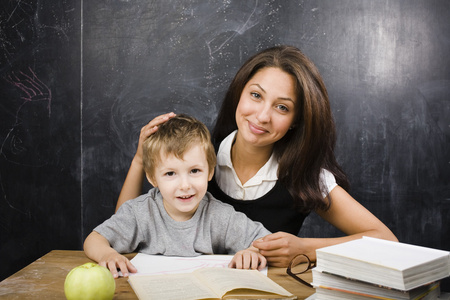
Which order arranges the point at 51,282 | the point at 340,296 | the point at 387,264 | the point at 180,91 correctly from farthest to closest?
the point at 180,91, the point at 51,282, the point at 340,296, the point at 387,264

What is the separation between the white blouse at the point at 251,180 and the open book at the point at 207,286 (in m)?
0.68

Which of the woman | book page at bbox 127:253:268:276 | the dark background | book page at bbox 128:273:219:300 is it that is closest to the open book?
book page at bbox 128:273:219:300

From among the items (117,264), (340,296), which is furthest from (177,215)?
(340,296)

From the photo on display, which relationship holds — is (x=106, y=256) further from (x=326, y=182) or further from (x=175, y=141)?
(x=326, y=182)

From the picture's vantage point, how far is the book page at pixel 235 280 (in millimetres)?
1085

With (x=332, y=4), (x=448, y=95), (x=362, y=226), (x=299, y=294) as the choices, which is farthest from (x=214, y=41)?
(x=299, y=294)

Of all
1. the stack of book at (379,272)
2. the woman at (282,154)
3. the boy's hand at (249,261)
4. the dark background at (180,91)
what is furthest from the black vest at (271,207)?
the dark background at (180,91)

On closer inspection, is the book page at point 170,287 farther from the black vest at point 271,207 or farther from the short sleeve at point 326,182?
the short sleeve at point 326,182

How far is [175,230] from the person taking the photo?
4.96 ft

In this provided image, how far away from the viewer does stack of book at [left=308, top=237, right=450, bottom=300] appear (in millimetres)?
881

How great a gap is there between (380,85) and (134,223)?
6.46 feet

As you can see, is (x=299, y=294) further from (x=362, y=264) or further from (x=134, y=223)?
(x=134, y=223)

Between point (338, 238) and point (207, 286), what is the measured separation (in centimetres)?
71

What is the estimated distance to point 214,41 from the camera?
3.03 m
